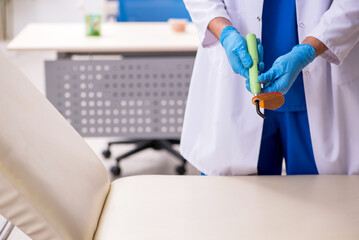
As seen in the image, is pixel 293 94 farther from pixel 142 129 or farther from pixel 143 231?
pixel 142 129

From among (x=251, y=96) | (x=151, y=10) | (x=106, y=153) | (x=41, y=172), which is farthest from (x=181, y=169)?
(x=41, y=172)

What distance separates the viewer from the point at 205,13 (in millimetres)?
1322

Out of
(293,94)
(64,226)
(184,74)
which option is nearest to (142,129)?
(184,74)

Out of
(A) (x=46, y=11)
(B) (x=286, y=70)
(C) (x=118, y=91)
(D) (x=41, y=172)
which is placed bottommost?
(A) (x=46, y=11)

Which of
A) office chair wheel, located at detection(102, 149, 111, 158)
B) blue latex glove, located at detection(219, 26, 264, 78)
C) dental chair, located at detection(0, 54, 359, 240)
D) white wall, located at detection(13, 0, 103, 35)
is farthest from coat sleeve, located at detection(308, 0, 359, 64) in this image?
white wall, located at detection(13, 0, 103, 35)

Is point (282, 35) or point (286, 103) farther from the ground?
point (282, 35)

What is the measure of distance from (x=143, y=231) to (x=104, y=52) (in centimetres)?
160

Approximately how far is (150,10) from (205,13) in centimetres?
199

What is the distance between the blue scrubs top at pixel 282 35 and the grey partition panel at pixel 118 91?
3.97ft

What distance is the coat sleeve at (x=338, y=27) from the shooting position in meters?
1.19

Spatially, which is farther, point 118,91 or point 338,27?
point 118,91

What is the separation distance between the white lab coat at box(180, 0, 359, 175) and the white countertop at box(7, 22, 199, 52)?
1086mm

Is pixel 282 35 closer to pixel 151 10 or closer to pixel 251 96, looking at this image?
pixel 251 96

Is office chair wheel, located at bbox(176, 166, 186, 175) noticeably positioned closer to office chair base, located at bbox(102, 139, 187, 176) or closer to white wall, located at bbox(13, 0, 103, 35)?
office chair base, located at bbox(102, 139, 187, 176)
